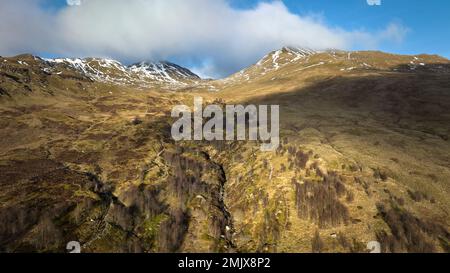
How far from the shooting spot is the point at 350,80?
520 feet

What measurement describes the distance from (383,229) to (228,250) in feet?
65.8

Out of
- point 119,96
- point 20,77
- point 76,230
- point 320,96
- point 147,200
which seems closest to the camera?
point 76,230

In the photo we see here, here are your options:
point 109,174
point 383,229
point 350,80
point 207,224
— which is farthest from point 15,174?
point 350,80

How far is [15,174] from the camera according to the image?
208 ft

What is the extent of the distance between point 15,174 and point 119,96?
95.8 m

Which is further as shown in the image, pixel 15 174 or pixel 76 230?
pixel 15 174

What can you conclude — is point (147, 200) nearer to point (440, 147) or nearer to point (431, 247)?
point (431, 247)

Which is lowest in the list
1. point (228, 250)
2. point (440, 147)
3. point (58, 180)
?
point (228, 250)

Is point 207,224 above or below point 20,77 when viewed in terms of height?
below

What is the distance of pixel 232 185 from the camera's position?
63719 mm

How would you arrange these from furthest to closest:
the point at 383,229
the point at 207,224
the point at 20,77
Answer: the point at 20,77 < the point at 207,224 < the point at 383,229

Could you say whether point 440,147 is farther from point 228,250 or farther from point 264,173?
point 228,250

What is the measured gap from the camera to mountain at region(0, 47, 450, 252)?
44406 mm

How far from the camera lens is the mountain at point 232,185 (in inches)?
1748
